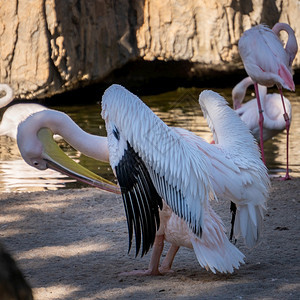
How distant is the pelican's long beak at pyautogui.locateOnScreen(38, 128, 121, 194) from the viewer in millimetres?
3555

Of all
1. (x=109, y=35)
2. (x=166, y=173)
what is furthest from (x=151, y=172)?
(x=109, y=35)

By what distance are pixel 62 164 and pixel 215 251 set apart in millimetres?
975

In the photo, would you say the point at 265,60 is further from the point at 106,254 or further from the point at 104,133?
the point at 106,254

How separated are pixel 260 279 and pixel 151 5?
8.95 metres

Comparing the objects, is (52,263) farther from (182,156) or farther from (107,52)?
(107,52)

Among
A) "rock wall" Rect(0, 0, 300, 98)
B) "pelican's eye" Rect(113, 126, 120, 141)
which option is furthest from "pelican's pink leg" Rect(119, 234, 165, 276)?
"rock wall" Rect(0, 0, 300, 98)

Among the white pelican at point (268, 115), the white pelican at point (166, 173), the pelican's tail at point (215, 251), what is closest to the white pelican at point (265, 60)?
the white pelican at point (268, 115)

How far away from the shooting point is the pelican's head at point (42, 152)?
3498 mm

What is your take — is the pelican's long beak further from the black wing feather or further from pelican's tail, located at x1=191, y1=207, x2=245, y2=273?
pelican's tail, located at x1=191, y1=207, x2=245, y2=273

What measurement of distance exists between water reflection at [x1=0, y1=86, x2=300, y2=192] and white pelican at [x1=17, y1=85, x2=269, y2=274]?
9.27 ft

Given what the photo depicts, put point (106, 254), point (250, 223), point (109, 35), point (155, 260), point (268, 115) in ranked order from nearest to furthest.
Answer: point (250, 223) < point (155, 260) < point (106, 254) < point (268, 115) < point (109, 35)

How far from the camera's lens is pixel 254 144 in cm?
379

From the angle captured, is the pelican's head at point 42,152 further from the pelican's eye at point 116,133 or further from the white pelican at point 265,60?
the white pelican at point 265,60

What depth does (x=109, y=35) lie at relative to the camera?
1119 centimetres
